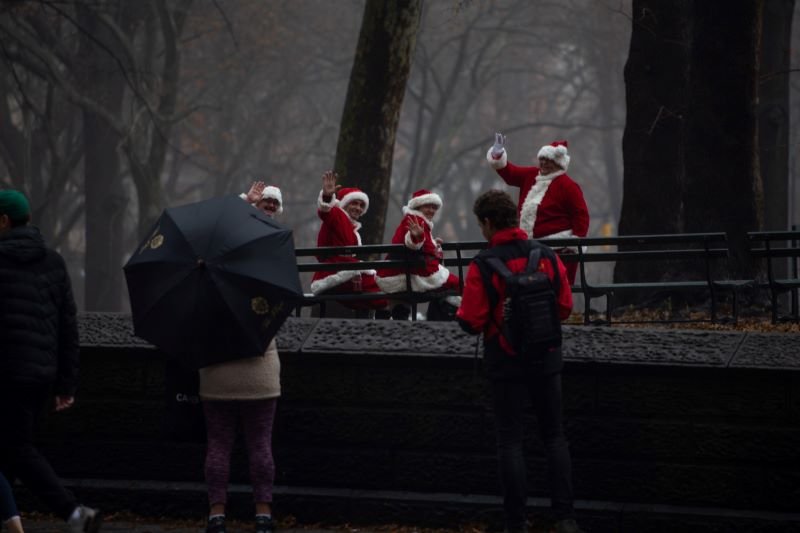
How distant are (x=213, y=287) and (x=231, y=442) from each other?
828 millimetres

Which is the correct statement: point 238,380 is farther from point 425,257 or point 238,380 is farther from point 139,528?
point 425,257

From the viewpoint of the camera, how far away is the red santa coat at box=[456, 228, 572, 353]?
742 cm

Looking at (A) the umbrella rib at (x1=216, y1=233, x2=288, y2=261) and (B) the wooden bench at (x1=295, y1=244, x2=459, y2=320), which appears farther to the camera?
(B) the wooden bench at (x1=295, y1=244, x2=459, y2=320)

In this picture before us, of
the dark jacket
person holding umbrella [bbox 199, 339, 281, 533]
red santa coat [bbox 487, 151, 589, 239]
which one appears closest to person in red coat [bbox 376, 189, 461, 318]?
red santa coat [bbox 487, 151, 589, 239]

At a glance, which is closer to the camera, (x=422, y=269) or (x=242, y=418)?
(x=242, y=418)

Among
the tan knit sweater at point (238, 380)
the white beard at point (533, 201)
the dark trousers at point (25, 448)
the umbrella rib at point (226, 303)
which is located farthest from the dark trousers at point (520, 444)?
the white beard at point (533, 201)

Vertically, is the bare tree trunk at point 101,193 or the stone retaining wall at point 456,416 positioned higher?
the bare tree trunk at point 101,193

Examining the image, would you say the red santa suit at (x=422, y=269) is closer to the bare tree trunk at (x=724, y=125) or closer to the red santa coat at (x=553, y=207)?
the red santa coat at (x=553, y=207)

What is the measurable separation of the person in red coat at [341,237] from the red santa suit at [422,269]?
0.83 ft

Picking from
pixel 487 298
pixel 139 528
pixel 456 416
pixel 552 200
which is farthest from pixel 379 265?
pixel 487 298

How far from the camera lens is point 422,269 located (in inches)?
443

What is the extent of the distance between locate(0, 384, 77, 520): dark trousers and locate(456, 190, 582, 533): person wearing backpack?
81.4 inches

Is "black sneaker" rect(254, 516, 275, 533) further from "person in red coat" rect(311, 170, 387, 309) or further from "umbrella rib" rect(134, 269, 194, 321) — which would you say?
"person in red coat" rect(311, 170, 387, 309)

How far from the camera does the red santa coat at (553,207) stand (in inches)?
449
